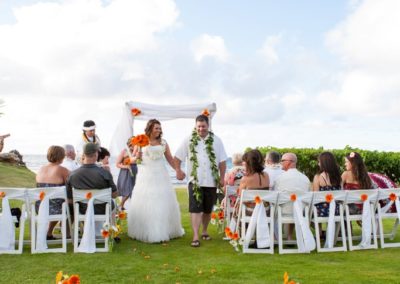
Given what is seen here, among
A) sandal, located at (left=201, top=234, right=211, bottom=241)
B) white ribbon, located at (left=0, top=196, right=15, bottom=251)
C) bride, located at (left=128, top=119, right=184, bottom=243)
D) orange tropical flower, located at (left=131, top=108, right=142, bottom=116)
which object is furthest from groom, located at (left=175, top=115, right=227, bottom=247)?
orange tropical flower, located at (left=131, top=108, right=142, bottom=116)

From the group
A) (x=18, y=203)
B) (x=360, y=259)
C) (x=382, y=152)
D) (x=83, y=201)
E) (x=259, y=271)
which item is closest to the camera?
(x=259, y=271)

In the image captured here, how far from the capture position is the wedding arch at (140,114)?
35.4 ft

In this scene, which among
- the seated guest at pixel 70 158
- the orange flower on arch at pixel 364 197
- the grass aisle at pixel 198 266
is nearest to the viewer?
the grass aisle at pixel 198 266

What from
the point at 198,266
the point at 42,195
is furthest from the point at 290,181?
the point at 42,195

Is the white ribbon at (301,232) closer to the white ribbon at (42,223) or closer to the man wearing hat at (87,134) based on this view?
the white ribbon at (42,223)

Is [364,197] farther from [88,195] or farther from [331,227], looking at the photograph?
[88,195]

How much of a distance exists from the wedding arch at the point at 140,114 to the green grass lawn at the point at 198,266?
420 cm

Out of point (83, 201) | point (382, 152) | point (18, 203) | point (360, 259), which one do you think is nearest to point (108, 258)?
point (83, 201)

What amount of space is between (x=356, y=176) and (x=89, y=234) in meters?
3.79

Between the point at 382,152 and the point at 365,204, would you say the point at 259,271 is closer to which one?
the point at 365,204

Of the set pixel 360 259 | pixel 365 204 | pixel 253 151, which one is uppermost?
pixel 253 151

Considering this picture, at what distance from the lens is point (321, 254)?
648 centimetres

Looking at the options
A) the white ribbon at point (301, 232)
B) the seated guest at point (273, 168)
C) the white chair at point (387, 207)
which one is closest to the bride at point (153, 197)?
the seated guest at point (273, 168)

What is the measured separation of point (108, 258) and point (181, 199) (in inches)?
362
